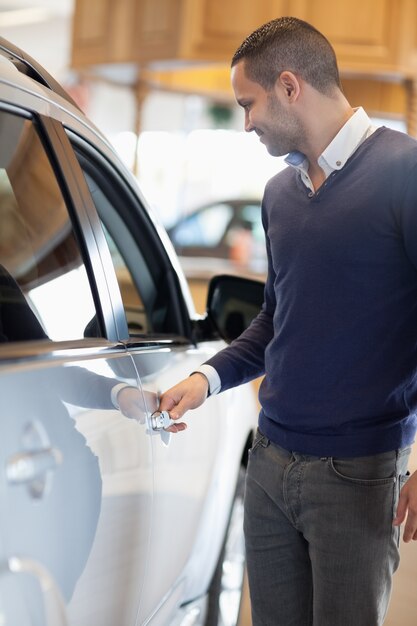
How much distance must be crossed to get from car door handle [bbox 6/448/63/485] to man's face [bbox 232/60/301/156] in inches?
27.7

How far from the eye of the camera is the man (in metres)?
1.57

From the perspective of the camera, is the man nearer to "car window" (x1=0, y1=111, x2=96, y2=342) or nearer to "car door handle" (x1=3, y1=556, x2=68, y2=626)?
"car window" (x1=0, y1=111, x2=96, y2=342)

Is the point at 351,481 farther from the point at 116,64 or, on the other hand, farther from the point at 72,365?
the point at 116,64

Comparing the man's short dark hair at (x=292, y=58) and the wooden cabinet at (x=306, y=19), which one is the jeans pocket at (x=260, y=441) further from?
the wooden cabinet at (x=306, y=19)

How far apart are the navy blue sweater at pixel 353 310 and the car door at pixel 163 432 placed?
244mm

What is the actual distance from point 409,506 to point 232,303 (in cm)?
85

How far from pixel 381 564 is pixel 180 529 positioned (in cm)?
42

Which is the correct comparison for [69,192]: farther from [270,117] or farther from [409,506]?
[409,506]

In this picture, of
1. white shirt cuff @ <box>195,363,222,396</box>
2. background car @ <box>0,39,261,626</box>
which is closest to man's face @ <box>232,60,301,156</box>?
background car @ <box>0,39,261,626</box>

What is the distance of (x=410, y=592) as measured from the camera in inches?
118

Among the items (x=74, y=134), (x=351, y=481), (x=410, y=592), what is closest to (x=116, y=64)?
(x=410, y=592)

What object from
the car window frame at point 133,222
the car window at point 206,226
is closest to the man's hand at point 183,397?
the car window frame at point 133,222

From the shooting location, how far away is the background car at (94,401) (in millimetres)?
1202

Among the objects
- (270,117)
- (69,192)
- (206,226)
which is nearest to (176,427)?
(69,192)
